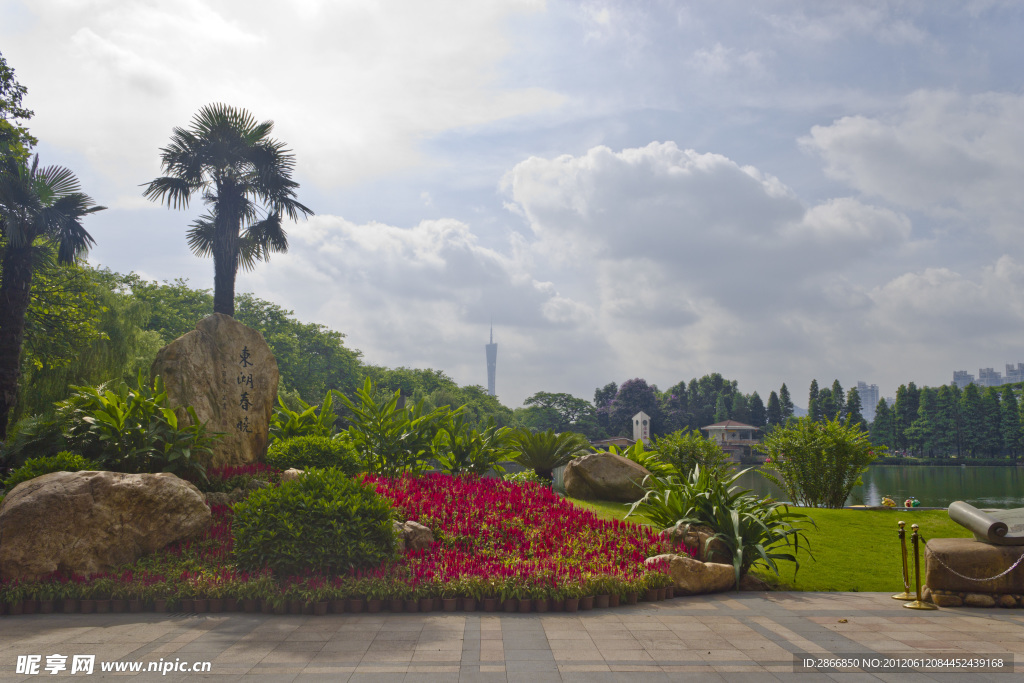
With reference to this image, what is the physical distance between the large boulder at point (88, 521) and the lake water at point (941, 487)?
62.7 ft

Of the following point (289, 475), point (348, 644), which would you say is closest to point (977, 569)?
point (348, 644)

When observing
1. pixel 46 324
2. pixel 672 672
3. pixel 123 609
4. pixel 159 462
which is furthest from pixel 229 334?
pixel 672 672

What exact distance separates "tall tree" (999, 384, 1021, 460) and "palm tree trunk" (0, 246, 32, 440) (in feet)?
224

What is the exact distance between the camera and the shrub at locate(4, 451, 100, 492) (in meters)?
7.74

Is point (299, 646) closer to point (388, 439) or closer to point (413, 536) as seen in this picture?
point (413, 536)

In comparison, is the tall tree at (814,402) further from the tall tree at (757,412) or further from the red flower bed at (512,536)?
the red flower bed at (512,536)

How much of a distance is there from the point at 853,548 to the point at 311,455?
8788 mm

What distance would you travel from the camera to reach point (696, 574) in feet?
23.3

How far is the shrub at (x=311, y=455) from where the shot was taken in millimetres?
10555

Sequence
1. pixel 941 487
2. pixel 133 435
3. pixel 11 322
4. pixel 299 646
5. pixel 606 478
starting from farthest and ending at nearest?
pixel 941 487 < pixel 606 478 < pixel 11 322 < pixel 133 435 < pixel 299 646

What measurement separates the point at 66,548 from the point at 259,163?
1118cm

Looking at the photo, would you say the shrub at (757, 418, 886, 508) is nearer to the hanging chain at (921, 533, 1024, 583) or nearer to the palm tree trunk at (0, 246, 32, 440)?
the hanging chain at (921, 533, 1024, 583)

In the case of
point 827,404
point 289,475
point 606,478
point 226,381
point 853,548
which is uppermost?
point 827,404

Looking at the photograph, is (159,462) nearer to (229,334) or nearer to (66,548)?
(66,548)
